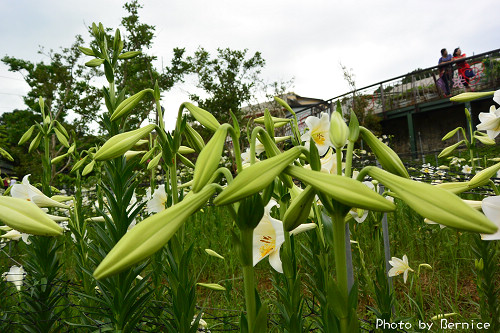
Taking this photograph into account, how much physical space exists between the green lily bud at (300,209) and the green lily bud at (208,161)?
0.31 ft

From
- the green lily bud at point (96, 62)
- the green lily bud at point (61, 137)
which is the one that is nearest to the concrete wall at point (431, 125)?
the green lily bud at point (61, 137)

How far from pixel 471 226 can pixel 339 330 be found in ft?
0.89

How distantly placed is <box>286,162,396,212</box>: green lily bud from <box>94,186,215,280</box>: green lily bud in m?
0.12

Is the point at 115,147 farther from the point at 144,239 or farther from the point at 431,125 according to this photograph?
the point at 431,125

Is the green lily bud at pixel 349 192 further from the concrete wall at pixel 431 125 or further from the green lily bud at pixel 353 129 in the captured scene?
the concrete wall at pixel 431 125

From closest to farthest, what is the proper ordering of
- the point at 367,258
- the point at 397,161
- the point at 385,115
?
the point at 397,161, the point at 367,258, the point at 385,115

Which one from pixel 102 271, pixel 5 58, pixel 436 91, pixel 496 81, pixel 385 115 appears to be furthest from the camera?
pixel 385 115

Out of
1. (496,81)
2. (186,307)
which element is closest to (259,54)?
(496,81)

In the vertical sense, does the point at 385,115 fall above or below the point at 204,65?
below

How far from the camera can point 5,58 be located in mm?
8750

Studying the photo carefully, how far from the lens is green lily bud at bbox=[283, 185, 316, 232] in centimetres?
38

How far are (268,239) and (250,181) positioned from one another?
578 millimetres

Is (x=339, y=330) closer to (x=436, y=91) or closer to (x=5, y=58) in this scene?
(x=5, y=58)

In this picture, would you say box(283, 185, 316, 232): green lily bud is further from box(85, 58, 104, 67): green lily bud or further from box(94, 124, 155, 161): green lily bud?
box(85, 58, 104, 67): green lily bud
